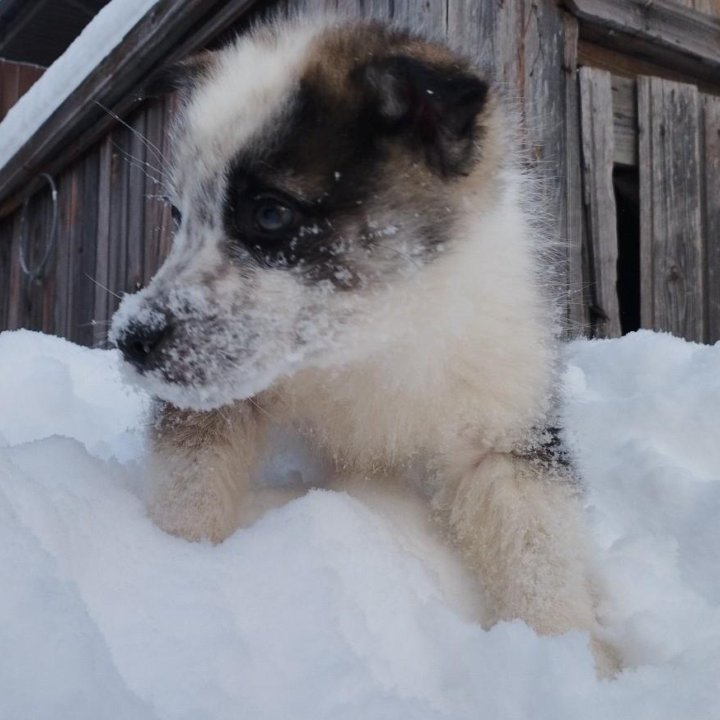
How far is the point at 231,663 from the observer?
1.05 metres

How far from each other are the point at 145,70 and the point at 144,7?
338 mm

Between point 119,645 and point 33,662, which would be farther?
point 119,645

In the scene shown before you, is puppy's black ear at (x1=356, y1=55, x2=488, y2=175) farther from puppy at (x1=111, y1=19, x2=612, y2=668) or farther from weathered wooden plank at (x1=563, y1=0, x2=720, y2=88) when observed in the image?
weathered wooden plank at (x1=563, y1=0, x2=720, y2=88)

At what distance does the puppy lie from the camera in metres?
1.48

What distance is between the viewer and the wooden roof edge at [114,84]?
411 cm

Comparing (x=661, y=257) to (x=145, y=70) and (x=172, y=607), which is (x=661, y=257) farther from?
(x=172, y=607)

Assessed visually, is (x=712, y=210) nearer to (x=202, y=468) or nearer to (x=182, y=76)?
(x=182, y=76)

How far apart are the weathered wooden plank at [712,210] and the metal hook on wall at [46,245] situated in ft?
14.1

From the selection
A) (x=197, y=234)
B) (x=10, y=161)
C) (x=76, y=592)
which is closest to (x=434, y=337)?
(x=197, y=234)

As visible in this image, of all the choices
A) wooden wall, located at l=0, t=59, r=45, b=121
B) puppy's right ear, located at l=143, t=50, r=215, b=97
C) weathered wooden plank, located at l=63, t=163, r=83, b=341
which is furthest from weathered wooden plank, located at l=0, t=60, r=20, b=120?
puppy's right ear, located at l=143, t=50, r=215, b=97

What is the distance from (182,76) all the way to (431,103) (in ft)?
2.71

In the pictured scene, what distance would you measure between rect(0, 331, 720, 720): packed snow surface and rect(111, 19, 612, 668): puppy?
125 millimetres

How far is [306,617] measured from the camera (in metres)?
1.18

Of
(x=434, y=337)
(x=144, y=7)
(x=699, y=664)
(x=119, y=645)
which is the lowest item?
(x=699, y=664)
